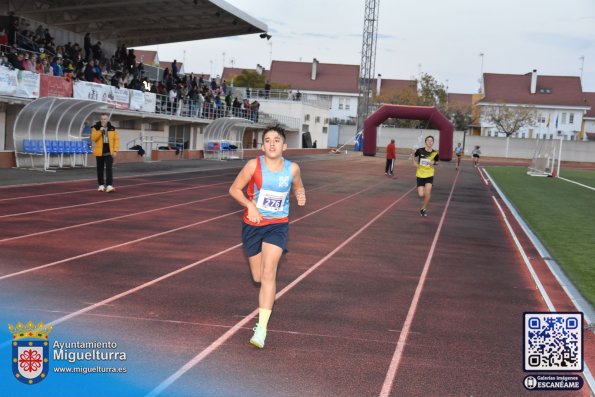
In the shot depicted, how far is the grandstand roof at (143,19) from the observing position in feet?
109

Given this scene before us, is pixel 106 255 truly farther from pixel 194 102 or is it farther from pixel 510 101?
pixel 510 101

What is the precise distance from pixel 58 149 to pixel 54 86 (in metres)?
2.34

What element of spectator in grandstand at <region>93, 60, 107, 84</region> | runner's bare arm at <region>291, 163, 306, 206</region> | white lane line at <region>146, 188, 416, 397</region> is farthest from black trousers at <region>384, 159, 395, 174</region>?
runner's bare arm at <region>291, 163, 306, 206</region>

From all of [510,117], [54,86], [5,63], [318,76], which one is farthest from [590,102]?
[5,63]

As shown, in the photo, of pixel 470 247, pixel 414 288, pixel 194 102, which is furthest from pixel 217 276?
pixel 194 102

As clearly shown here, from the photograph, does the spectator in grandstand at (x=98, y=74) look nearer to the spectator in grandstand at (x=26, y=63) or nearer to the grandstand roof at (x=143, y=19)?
the grandstand roof at (x=143, y=19)

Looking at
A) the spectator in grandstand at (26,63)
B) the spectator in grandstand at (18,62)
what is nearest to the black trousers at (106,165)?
the spectator in grandstand at (18,62)

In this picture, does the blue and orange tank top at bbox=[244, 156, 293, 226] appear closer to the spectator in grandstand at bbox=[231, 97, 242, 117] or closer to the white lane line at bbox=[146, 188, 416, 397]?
the white lane line at bbox=[146, 188, 416, 397]

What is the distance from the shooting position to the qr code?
4828mm

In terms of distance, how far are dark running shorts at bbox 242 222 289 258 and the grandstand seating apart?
61.8 feet

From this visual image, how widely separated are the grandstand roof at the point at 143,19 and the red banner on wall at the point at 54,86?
859cm

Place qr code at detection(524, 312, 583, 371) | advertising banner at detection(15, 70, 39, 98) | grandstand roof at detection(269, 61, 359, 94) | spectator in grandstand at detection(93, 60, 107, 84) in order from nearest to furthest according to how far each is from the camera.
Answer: qr code at detection(524, 312, 583, 371) → advertising banner at detection(15, 70, 39, 98) → spectator in grandstand at detection(93, 60, 107, 84) → grandstand roof at detection(269, 61, 359, 94)

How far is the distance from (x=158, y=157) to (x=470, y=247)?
24.3 meters

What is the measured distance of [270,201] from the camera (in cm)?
623
